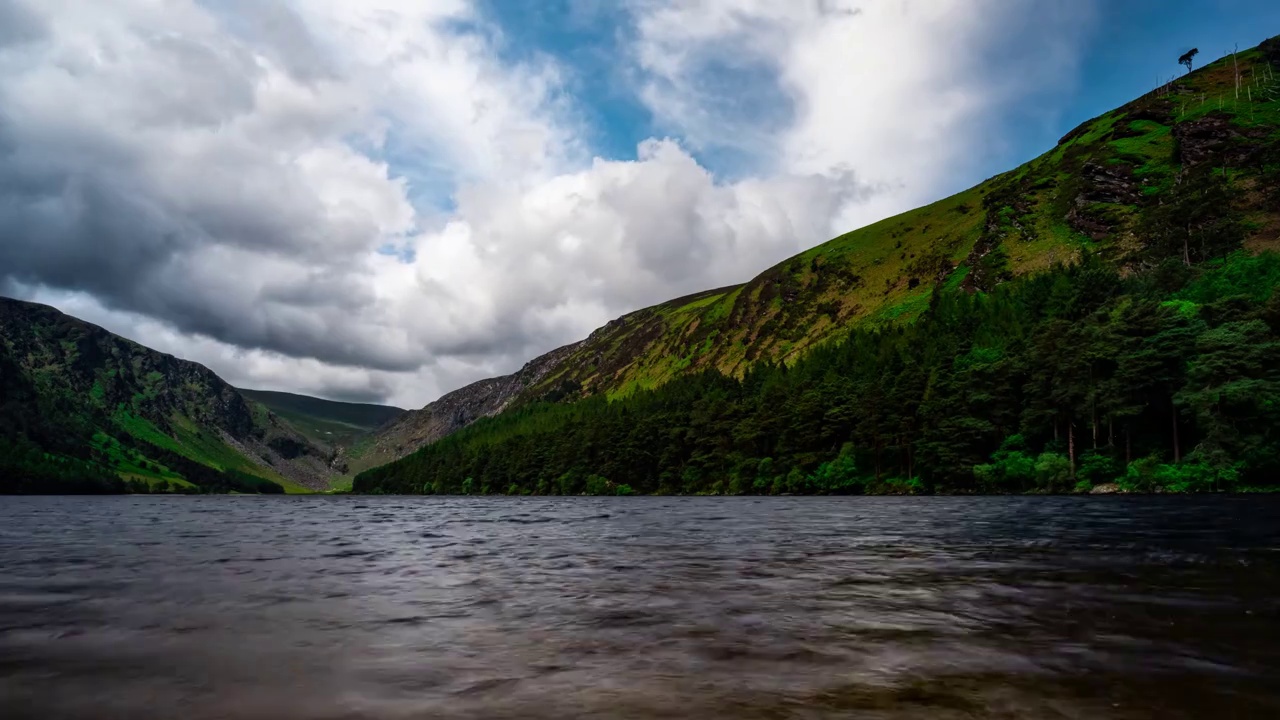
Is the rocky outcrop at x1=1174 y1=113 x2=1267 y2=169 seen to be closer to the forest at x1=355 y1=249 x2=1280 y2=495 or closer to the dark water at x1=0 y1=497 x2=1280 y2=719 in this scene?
the forest at x1=355 y1=249 x2=1280 y2=495

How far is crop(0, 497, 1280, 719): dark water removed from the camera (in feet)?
28.6

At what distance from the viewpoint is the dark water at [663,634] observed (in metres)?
8.71

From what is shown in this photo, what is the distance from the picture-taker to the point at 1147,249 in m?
146

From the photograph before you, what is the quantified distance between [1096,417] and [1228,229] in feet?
275

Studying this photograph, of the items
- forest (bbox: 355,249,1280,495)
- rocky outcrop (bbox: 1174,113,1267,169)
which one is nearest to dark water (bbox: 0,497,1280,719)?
forest (bbox: 355,249,1280,495)

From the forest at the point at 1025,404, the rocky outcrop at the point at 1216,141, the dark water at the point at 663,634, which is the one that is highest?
the rocky outcrop at the point at 1216,141

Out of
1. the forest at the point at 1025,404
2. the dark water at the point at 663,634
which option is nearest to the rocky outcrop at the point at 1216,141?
the forest at the point at 1025,404

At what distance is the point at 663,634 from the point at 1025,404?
102248 mm

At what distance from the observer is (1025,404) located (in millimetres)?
98375

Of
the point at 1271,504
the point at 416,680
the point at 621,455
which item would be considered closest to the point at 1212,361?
the point at 1271,504

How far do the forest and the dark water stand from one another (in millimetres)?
53110

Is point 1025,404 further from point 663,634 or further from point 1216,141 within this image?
point 1216,141

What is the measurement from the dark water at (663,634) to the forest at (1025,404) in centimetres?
5311

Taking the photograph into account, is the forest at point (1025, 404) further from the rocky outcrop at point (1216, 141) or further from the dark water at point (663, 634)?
the dark water at point (663, 634)
